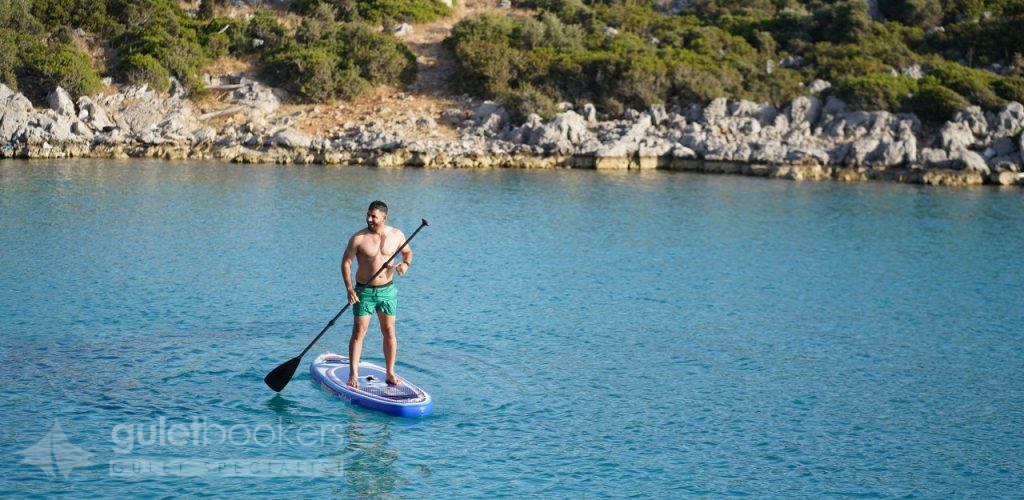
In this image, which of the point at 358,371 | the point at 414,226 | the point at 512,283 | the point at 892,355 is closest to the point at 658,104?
the point at 414,226

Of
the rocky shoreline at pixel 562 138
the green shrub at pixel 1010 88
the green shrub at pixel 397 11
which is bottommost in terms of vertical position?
the rocky shoreline at pixel 562 138

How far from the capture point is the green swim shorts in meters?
11.1

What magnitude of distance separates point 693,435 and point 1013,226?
21920 millimetres


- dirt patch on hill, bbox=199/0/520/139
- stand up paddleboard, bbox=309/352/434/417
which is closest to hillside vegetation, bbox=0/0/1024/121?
dirt patch on hill, bbox=199/0/520/139

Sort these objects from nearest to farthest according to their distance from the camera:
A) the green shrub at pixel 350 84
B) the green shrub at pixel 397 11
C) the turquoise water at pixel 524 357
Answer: the turquoise water at pixel 524 357, the green shrub at pixel 350 84, the green shrub at pixel 397 11

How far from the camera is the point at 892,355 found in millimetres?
14555

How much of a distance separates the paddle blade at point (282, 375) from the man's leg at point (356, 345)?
0.61 metres

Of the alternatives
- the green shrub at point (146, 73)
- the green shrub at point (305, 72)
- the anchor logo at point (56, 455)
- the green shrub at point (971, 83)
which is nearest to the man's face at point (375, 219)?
the anchor logo at point (56, 455)

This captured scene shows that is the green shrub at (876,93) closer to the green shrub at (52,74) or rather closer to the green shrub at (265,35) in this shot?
the green shrub at (265,35)

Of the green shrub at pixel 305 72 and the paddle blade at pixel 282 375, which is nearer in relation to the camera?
the paddle blade at pixel 282 375

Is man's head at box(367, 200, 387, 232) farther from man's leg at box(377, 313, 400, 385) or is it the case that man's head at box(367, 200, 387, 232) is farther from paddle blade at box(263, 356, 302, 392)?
paddle blade at box(263, 356, 302, 392)

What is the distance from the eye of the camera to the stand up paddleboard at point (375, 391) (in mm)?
10953

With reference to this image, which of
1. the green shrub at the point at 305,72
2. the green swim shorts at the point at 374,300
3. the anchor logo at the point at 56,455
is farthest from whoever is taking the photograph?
the green shrub at the point at 305,72

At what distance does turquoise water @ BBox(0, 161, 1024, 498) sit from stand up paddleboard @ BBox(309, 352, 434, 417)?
14 cm
